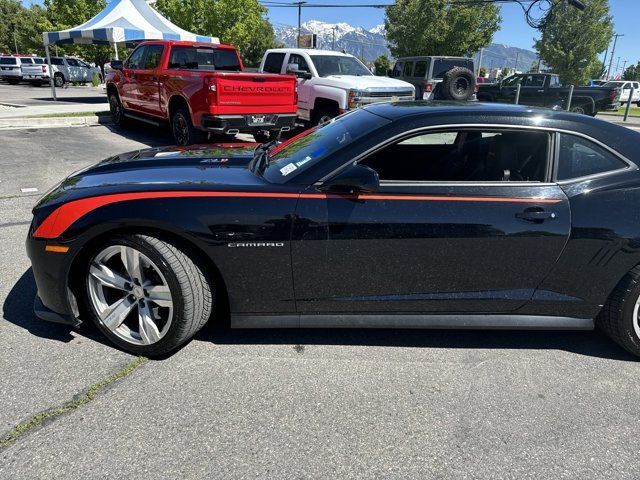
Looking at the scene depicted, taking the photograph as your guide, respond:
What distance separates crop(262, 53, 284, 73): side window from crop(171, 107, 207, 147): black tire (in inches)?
144

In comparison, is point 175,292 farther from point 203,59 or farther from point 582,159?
point 203,59

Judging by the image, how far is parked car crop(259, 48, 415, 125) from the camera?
965 cm

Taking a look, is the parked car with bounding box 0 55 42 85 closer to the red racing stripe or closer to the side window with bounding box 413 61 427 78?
the side window with bounding box 413 61 427 78

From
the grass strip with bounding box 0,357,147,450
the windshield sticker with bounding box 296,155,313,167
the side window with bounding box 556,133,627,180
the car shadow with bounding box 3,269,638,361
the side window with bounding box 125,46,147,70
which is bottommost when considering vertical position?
the grass strip with bounding box 0,357,147,450

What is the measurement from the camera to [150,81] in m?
9.69

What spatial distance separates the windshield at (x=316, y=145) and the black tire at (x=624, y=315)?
1657 mm

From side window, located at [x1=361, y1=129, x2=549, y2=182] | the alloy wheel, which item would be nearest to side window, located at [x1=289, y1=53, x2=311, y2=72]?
side window, located at [x1=361, y1=129, x2=549, y2=182]

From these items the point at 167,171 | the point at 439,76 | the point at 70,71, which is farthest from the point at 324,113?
the point at 70,71

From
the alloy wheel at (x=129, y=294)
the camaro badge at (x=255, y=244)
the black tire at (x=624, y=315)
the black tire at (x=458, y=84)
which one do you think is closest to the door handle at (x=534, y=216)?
the black tire at (x=624, y=315)

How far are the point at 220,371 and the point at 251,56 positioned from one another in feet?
181

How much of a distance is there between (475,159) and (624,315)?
49.8 inches

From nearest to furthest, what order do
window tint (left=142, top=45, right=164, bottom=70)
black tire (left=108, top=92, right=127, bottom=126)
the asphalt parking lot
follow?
the asphalt parking lot
window tint (left=142, top=45, right=164, bottom=70)
black tire (left=108, top=92, right=127, bottom=126)

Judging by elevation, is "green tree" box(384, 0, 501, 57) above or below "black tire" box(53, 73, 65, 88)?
above

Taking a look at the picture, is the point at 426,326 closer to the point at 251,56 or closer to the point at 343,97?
the point at 343,97
